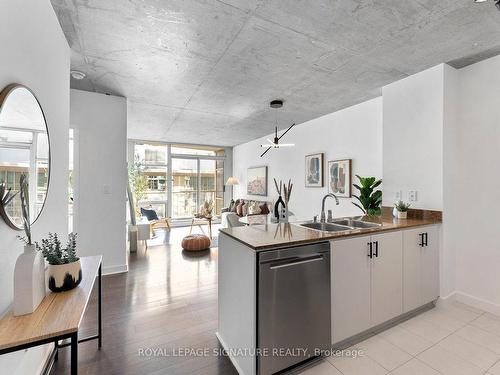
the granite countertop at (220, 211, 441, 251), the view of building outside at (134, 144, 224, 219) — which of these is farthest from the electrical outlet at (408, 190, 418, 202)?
the view of building outside at (134, 144, 224, 219)

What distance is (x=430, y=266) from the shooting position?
246 centimetres

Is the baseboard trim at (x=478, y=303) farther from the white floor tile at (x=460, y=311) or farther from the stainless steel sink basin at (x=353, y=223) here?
the stainless steel sink basin at (x=353, y=223)

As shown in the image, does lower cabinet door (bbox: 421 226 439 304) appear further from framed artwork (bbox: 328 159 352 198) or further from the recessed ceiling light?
the recessed ceiling light

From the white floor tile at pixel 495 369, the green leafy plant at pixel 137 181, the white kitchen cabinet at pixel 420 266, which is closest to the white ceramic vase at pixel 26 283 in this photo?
the white kitchen cabinet at pixel 420 266

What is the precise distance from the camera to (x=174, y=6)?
1689 millimetres

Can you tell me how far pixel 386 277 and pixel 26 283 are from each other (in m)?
2.51

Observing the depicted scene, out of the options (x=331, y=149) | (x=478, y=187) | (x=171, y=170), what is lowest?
(x=478, y=187)

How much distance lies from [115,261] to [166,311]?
1.56m

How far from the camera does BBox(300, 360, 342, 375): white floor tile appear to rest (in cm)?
166

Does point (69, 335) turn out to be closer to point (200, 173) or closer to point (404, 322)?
point (404, 322)

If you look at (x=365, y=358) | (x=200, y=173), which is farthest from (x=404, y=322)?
(x=200, y=173)

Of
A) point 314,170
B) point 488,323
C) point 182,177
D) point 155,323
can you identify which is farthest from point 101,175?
point 488,323

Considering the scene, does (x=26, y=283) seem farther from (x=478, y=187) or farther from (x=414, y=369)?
(x=478, y=187)

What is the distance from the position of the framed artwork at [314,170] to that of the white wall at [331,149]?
11cm
